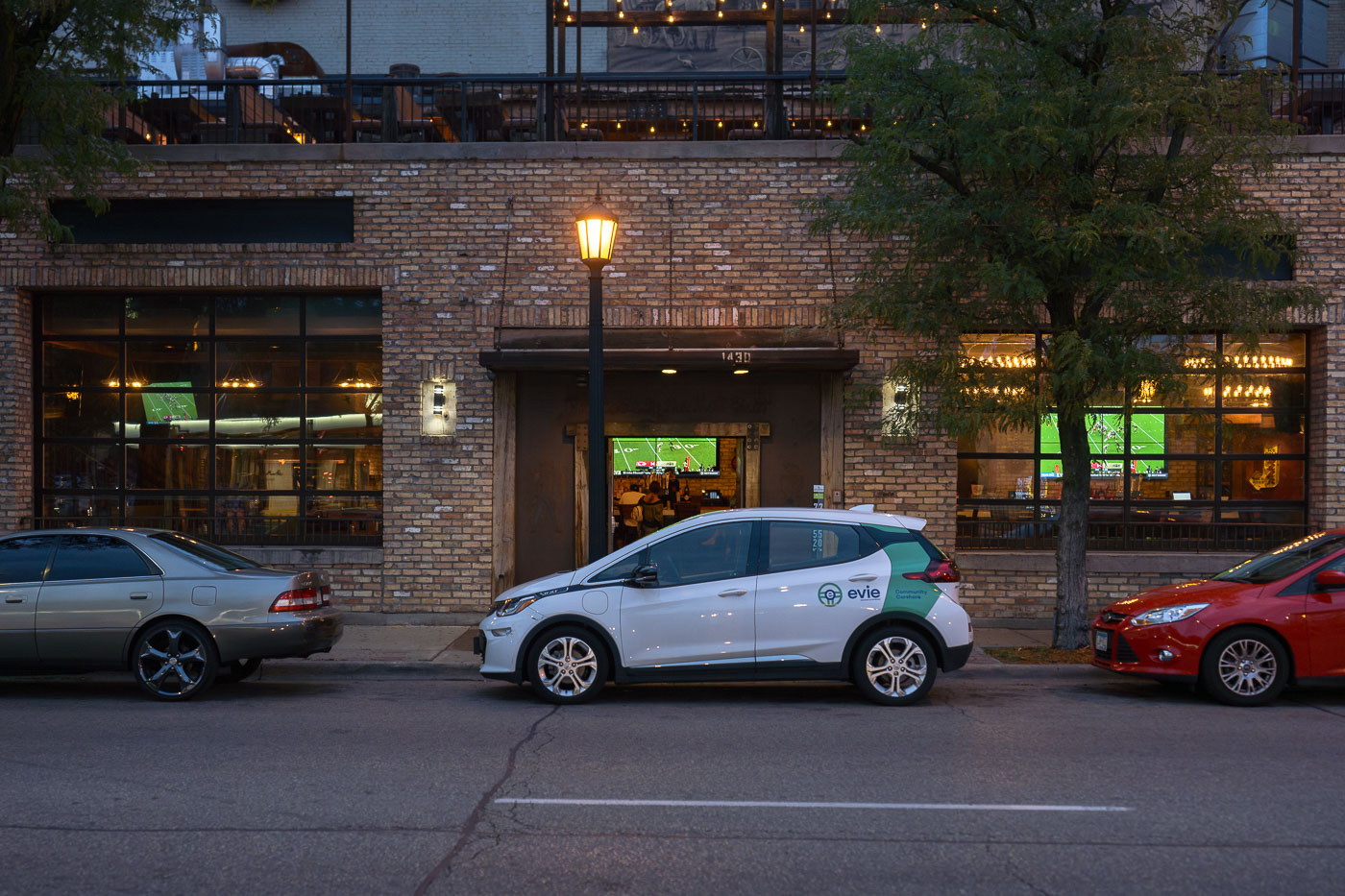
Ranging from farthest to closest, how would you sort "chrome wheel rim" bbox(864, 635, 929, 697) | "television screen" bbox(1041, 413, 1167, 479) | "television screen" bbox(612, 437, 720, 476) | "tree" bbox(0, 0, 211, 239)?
"television screen" bbox(612, 437, 720, 476), "television screen" bbox(1041, 413, 1167, 479), "tree" bbox(0, 0, 211, 239), "chrome wheel rim" bbox(864, 635, 929, 697)

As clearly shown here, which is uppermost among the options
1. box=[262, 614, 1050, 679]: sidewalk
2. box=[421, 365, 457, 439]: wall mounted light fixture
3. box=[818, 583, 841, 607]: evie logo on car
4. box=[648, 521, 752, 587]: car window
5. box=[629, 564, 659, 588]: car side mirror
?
box=[421, 365, 457, 439]: wall mounted light fixture

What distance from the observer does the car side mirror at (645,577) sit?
8844mm

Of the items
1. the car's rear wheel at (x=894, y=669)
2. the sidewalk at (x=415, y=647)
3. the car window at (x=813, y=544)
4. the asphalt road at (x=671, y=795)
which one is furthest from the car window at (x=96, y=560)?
the car's rear wheel at (x=894, y=669)

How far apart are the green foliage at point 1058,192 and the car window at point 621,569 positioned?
358 cm

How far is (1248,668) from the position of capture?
8.91 m

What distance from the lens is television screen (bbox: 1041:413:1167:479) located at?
13.8 metres

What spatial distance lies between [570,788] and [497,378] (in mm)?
8090

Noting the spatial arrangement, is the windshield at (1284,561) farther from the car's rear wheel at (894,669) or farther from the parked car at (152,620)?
the parked car at (152,620)

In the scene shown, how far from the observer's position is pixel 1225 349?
533 inches

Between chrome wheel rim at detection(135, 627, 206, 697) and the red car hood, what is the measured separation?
26.3 feet

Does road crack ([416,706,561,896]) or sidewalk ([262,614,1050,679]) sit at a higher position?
road crack ([416,706,561,896])

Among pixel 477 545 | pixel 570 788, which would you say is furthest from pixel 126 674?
pixel 570 788

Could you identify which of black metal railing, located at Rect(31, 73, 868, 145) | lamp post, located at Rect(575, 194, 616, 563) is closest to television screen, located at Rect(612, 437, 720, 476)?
lamp post, located at Rect(575, 194, 616, 563)

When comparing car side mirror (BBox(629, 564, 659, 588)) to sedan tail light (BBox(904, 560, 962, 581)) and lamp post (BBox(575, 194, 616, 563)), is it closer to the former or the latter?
lamp post (BBox(575, 194, 616, 563))
